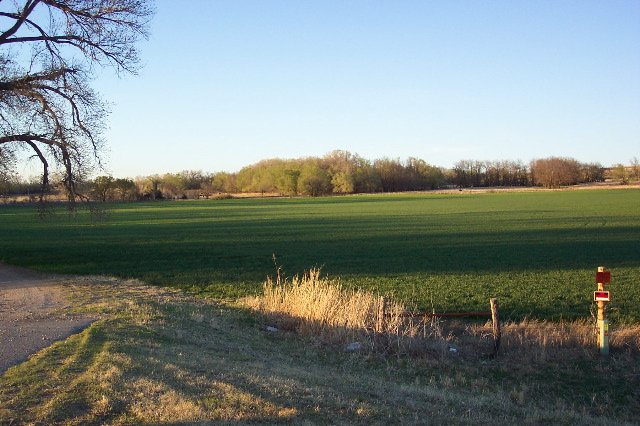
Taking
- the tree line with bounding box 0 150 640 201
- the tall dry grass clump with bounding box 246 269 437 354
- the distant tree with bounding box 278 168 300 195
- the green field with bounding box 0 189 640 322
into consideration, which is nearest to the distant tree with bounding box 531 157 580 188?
the tree line with bounding box 0 150 640 201

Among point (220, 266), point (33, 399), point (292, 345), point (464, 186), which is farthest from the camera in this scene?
point (464, 186)

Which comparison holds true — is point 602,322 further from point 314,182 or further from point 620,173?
point 620,173

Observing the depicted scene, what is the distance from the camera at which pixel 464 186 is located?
179000 millimetres

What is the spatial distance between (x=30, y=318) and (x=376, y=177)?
160309 millimetres

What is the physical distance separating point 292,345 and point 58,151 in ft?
38.9

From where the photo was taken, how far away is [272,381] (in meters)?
7.67

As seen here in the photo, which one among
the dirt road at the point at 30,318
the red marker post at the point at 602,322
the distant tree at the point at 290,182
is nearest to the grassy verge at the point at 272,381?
the red marker post at the point at 602,322

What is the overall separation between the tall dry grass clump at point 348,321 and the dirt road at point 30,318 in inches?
177

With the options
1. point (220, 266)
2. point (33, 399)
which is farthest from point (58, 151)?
point (33, 399)

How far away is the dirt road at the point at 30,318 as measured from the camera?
30.2 feet

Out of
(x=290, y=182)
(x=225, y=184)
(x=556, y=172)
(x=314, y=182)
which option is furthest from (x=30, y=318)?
(x=225, y=184)

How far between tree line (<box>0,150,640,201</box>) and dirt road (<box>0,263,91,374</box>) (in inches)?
5072

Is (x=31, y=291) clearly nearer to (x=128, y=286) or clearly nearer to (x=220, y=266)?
(x=128, y=286)

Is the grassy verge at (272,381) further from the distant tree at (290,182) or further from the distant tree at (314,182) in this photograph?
the distant tree at (290,182)
